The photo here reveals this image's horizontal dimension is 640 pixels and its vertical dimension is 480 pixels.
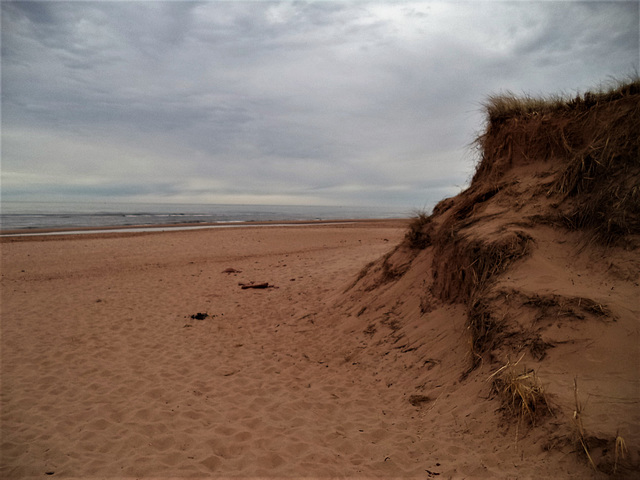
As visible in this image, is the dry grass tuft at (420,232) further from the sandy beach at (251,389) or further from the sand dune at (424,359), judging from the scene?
the sandy beach at (251,389)

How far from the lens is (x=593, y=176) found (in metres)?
4.91

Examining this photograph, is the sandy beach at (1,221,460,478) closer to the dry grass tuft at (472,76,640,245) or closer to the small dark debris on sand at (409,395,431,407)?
the small dark debris on sand at (409,395,431,407)

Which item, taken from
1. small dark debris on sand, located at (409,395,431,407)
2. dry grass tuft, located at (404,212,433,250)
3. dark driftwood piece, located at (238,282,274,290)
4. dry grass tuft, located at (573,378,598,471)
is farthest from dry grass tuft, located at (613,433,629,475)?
dark driftwood piece, located at (238,282,274,290)

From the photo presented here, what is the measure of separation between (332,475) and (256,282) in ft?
28.4

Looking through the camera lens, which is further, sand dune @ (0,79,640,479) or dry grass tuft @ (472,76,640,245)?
dry grass tuft @ (472,76,640,245)

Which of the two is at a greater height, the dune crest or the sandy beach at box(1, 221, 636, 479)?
the dune crest

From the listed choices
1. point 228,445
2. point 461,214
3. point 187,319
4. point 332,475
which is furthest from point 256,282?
point 332,475

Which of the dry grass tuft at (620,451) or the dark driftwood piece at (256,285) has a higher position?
the dry grass tuft at (620,451)

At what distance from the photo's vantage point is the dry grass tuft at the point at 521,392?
9.80 feet

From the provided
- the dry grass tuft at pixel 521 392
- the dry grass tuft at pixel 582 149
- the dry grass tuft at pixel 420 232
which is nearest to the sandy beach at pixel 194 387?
the dry grass tuft at pixel 521 392

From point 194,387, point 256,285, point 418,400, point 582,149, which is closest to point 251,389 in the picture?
point 194,387

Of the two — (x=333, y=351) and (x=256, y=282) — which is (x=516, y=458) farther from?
(x=256, y=282)

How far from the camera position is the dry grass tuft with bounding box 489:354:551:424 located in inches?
118

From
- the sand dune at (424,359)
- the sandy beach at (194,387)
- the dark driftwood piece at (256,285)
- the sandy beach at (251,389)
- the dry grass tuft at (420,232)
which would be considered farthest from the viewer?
the dark driftwood piece at (256,285)
